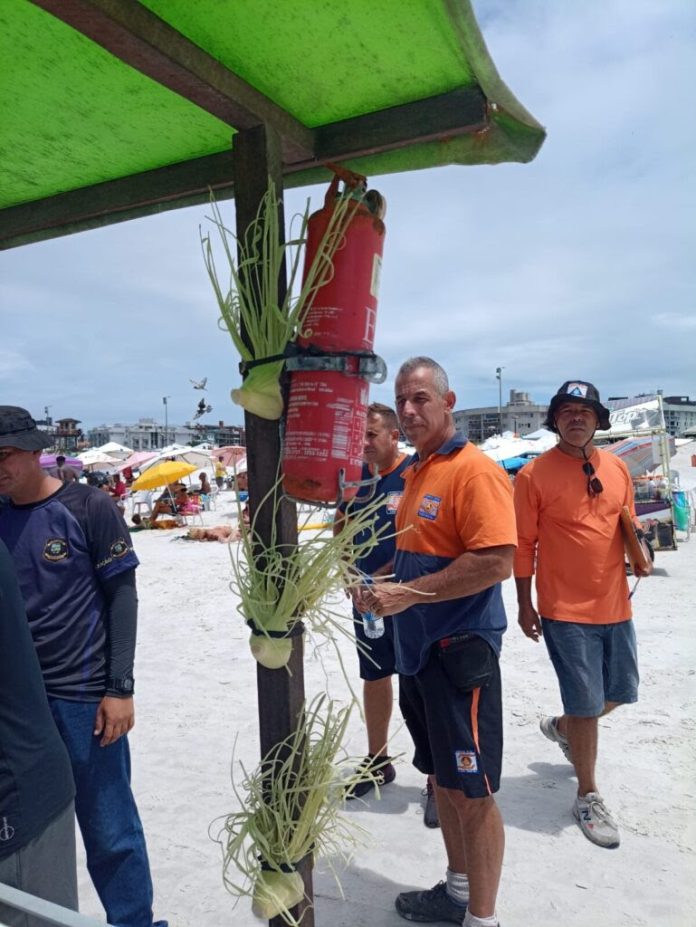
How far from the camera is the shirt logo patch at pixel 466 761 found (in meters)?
2.25

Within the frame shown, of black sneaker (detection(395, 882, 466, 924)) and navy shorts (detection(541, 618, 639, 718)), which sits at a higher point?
navy shorts (detection(541, 618, 639, 718))

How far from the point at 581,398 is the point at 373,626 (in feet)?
5.42

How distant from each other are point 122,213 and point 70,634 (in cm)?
159

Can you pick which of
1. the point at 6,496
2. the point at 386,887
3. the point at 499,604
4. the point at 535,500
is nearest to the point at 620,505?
the point at 535,500

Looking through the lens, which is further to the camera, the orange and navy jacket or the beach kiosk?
the orange and navy jacket

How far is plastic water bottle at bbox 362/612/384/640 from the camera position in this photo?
2.80 m

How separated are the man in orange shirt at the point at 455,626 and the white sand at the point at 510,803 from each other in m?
0.41

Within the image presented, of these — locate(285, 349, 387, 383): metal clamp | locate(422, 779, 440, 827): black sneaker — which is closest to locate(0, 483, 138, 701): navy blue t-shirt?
locate(285, 349, 387, 383): metal clamp

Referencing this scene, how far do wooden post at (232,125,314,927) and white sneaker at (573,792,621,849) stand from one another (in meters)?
1.86

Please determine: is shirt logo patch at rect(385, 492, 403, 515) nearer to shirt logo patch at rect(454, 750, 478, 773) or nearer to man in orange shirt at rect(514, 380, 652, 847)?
man in orange shirt at rect(514, 380, 652, 847)

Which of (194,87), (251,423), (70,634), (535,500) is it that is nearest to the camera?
(194,87)

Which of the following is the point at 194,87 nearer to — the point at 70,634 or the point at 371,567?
the point at 70,634

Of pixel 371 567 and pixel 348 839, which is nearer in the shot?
pixel 348 839

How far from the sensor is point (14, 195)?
242 cm
